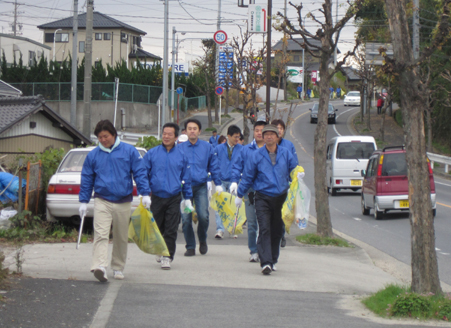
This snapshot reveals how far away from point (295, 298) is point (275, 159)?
1831mm

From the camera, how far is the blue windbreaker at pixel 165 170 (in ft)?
24.5

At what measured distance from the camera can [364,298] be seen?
20.8 feet

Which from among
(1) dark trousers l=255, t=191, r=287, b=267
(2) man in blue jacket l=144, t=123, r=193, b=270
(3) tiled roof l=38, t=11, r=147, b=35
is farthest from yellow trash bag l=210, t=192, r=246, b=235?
(3) tiled roof l=38, t=11, r=147, b=35

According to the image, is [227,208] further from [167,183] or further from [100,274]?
[100,274]

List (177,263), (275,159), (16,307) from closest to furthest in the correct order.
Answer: (16,307) < (275,159) < (177,263)

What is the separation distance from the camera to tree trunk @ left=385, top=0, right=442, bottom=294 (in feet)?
19.1

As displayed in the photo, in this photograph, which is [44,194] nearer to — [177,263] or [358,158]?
[177,263]

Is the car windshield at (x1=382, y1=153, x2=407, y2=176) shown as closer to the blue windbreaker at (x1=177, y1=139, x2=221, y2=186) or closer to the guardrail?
the blue windbreaker at (x1=177, y1=139, x2=221, y2=186)

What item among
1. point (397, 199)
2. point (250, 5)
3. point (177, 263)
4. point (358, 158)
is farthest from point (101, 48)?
point (177, 263)

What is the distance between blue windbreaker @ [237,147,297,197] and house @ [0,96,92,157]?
30.2ft

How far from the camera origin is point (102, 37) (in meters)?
68.4

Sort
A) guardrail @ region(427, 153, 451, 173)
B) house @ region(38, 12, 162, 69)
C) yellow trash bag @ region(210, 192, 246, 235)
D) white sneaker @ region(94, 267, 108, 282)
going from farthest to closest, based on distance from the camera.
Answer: house @ region(38, 12, 162, 69) < guardrail @ region(427, 153, 451, 173) < yellow trash bag @ region(210, 192, 246, 235) < white sneaker @ region(94, 267, 108, 282)

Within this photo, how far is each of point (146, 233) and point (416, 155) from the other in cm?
318

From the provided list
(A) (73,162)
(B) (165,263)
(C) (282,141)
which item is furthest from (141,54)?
(B) (165,263)
